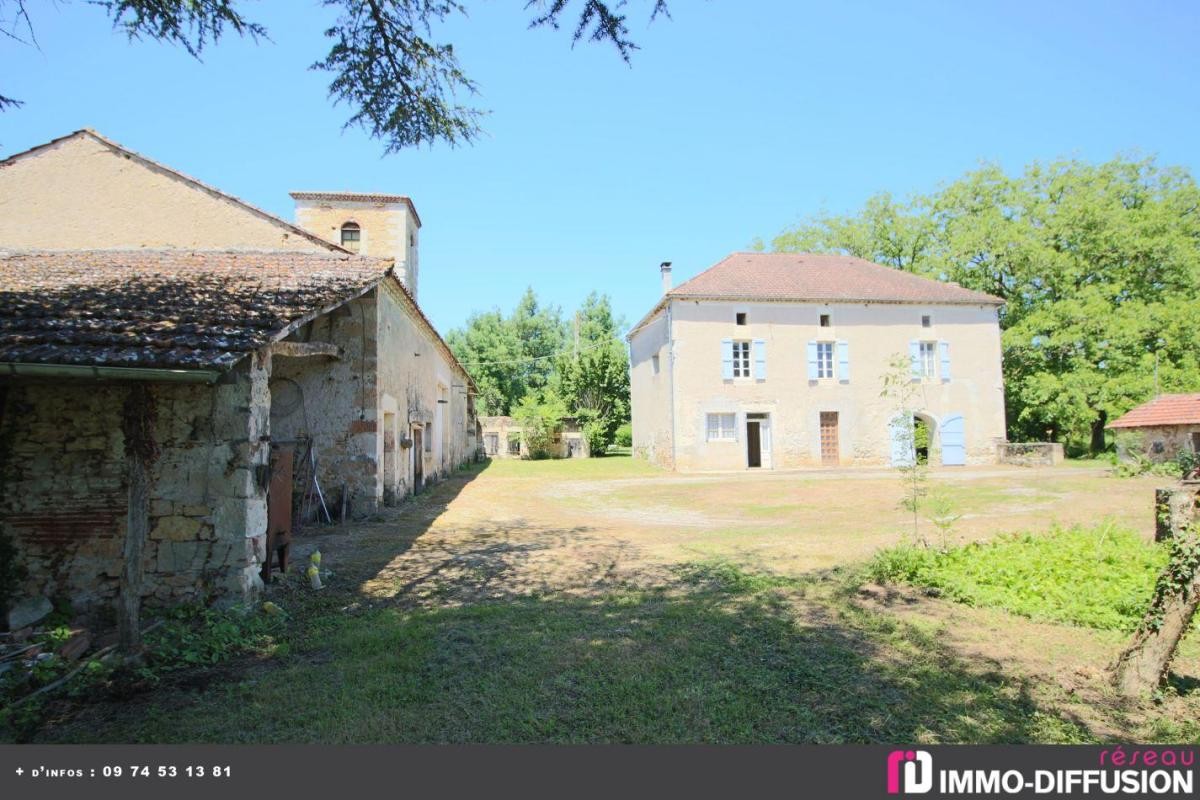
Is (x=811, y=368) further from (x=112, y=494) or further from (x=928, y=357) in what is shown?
(x=112, y=494)

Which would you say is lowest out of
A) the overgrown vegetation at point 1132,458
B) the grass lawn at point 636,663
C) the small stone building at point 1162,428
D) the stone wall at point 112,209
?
the grass lawn at point 636,663

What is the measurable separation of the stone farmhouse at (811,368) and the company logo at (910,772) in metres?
18.3

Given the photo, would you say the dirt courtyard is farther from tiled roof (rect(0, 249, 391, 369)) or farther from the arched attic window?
the arched attic window

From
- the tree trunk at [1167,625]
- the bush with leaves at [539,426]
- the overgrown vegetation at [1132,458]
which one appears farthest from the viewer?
the bush with leaves at [539,426]

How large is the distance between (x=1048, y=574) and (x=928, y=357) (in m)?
19.4

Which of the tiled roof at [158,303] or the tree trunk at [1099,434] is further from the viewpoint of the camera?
the tree trunk at [1099,434]

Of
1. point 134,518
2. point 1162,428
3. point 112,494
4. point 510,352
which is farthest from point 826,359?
point 510,352

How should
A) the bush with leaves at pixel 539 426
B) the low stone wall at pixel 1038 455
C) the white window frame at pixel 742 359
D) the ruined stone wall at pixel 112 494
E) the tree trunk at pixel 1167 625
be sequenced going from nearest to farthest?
1. the tree trunk at pixel 1167 625
2. the ruined stone wall at pixel 112 494
3. the low stone wall at pixel 1038 455
4. the white window frame at pixel 742 359
5. the bush with leaves at pixel 539 426

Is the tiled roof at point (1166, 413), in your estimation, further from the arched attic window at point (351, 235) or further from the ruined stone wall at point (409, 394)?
the arched attic window at point (351, 235)

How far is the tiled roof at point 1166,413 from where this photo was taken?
55.3ft

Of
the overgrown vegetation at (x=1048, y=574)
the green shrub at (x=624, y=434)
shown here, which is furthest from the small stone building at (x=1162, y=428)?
the green shrub at (x=624, y=434)

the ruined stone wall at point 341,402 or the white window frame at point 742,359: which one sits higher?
the white window frame at point 742,359

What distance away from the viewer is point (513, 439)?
33000mm

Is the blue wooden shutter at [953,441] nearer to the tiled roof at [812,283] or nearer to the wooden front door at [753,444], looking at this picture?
the tiled roof at [812,283]
